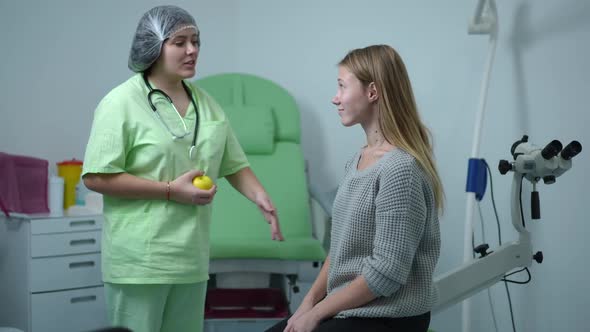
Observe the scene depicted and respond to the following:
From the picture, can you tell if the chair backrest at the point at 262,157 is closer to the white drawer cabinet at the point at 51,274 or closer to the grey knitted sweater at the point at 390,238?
the white drawer cabinet at the point at 51,274

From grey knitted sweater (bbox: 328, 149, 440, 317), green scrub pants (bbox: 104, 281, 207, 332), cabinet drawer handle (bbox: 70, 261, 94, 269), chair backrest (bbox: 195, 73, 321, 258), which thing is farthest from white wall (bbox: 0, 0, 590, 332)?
green scrub pants (bbox: 104, 281, 207, 332)

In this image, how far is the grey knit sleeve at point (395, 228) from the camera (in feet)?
4.20

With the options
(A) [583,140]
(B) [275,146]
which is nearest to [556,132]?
(A) [583,140]

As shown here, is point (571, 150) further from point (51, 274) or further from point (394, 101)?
point (51, 274)

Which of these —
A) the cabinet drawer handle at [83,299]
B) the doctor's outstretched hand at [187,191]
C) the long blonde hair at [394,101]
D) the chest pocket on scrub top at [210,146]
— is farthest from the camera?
the cabinet drawer handle at [83,299]

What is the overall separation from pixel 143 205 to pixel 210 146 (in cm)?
23

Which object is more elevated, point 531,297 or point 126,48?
point 126,48

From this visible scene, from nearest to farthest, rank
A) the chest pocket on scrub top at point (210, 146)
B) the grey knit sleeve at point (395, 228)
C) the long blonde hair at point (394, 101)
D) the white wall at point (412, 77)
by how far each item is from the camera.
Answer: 1. the grey knit sleeve at point (395, 228)
2. the long blonde hair at point (394, 101)
3. the chest pocket on scrub top at point (210, 146)
4. the white wall at point (412, 77)

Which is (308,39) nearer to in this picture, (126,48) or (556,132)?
(126,48)

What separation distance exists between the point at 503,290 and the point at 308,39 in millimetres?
1509

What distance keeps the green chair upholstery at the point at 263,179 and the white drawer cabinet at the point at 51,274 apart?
0.51 metres

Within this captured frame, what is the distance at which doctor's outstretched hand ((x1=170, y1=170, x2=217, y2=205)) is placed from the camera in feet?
5.21

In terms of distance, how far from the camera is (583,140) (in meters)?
2.38

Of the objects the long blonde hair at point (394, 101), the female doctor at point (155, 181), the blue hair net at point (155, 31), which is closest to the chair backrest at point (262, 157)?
the female doctor at point (155, 181)
